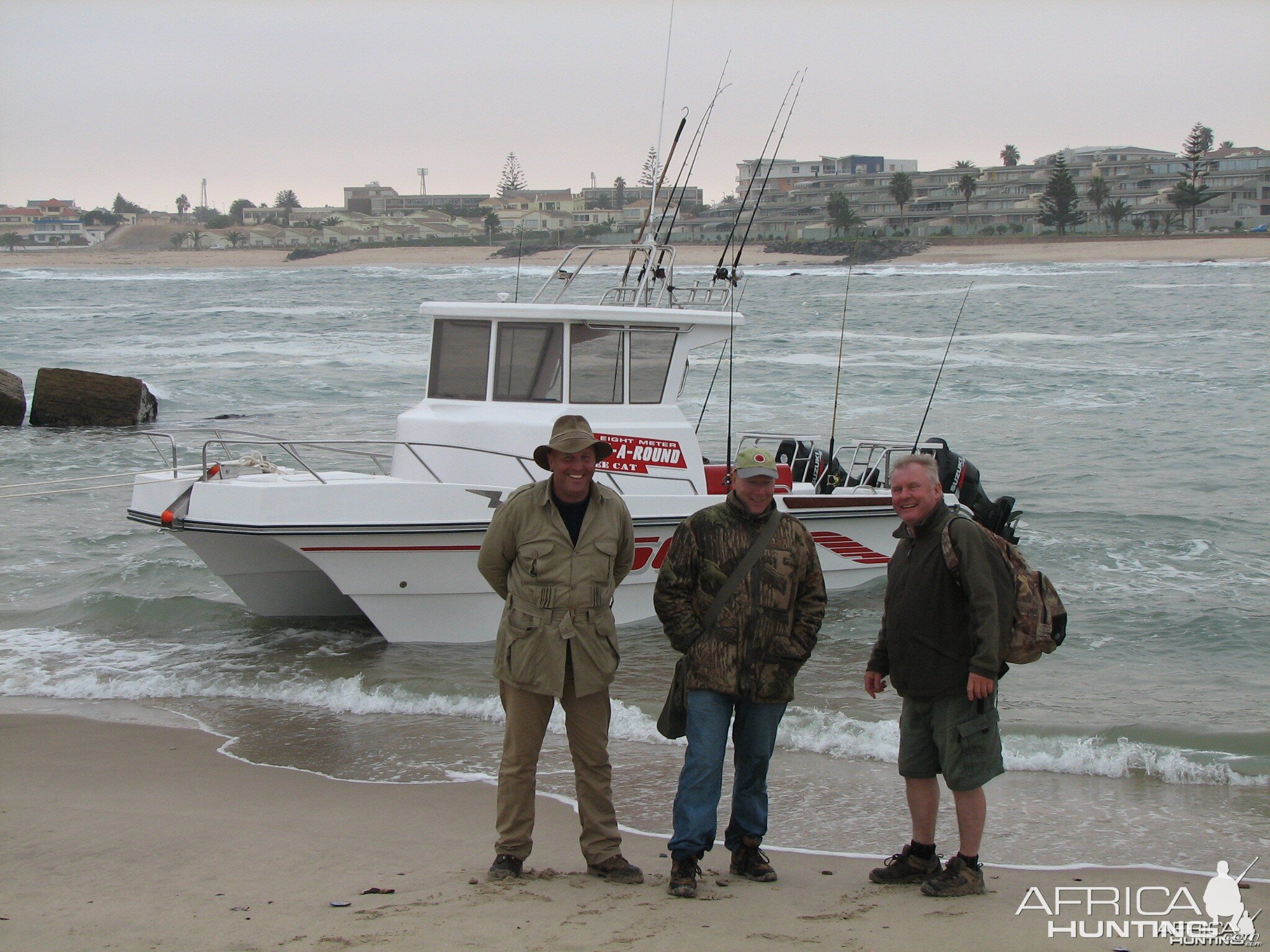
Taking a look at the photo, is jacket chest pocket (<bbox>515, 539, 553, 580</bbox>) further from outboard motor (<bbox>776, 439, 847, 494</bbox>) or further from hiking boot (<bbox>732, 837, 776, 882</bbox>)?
outboard motor (<bbox>776, 439, 847, 494</bbox>)

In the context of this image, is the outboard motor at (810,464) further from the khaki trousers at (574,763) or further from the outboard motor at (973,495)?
the khaki trousers at (574,763)

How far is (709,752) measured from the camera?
14.2ft

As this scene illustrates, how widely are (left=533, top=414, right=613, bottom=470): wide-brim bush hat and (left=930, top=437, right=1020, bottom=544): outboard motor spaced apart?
20.3 ft

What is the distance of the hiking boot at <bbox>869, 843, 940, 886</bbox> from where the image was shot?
4.51 meters

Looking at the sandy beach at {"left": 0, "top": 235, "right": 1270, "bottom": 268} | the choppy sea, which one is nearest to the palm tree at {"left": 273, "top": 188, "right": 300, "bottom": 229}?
the sandy beach at {"left": 0, "top": 235, "right": 1270, "bottom": 268}

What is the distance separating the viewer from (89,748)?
682 centimetres

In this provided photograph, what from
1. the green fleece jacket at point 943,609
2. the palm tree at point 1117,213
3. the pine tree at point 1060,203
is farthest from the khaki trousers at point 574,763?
the palm tree at point 1117,213

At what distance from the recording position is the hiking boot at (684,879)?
433cm

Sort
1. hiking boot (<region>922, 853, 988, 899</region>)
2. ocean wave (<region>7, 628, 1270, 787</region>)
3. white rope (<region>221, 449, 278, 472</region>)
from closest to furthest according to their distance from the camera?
hiking boot (<region>922, 853, 988, 899</region>), ocean wave (<region>7, 628, 1270, 787</region>), white rope (<region>221, 449, 278, 472</region>)

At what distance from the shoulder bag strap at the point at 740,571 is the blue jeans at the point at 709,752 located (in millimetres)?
258

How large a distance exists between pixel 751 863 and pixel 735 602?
1020 mm

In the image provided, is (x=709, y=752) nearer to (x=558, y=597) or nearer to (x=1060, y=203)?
(x=558, y=597)

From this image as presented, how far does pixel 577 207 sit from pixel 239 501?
117028 mm

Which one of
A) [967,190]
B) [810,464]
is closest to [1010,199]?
[967,190]
